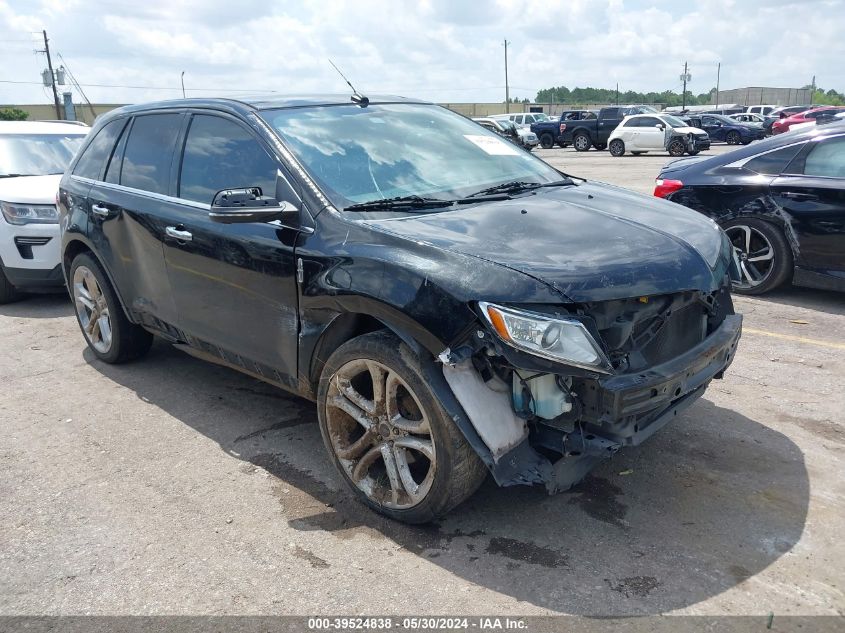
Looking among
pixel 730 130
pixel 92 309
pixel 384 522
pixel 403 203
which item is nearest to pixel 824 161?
pixel 403 203

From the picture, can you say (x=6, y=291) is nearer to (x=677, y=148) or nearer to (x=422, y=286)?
(x=422, y=286)

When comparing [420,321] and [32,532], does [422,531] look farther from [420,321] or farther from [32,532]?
[32,532]

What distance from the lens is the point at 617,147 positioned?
1178 inches

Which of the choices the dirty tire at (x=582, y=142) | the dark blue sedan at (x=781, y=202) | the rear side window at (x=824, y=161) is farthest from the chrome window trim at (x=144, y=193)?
the dirty tire at (x=582, y=142)

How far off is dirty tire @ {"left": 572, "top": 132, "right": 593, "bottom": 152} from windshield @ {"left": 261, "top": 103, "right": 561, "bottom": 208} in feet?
102

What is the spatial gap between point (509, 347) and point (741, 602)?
4.10 ft

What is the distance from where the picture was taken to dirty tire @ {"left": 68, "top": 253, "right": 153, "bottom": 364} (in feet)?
17.6

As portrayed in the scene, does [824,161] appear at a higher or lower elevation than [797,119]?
higher

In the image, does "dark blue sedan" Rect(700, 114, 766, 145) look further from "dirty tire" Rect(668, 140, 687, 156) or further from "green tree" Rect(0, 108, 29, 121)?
"green tree" Rect(0, 108, 29, 121)

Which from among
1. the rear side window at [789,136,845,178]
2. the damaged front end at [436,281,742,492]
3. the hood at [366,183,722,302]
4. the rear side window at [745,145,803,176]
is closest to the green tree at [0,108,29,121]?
the rear side window at [745,145,803,176]

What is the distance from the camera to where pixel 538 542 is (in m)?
3.22

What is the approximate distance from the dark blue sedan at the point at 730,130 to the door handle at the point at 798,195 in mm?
31496

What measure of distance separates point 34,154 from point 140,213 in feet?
15.9

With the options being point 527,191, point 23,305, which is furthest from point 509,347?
point 23,305
